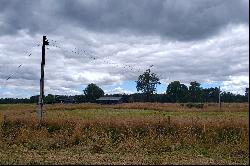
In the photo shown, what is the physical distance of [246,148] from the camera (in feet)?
41.1

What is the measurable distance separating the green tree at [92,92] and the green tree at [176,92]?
2197cm

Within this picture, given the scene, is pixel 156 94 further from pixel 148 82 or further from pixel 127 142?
pixel 127 142

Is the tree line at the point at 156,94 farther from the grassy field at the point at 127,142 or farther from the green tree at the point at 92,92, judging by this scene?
the grassy field at the point at 127,142

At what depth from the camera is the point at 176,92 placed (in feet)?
383

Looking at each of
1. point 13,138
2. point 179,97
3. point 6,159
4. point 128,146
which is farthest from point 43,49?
point 179,97

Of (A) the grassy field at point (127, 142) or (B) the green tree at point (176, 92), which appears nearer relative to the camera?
(A) the grassy field at point (127, 142)

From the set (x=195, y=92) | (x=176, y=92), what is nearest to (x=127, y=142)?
(x=176, y=92)

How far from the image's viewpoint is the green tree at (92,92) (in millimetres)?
121250

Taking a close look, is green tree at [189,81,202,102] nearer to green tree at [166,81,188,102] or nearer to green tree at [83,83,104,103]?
green tree at [166,81,188,102]

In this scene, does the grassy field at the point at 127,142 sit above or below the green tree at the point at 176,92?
below

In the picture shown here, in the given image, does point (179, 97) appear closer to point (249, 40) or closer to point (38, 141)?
point (38, 141)

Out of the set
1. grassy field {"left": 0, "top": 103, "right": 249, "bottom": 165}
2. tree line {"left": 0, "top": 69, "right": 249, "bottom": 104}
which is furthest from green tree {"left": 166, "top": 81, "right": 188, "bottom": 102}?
grassy field {"left": 0, "top": 103, "right": 249, "bottom": 165}

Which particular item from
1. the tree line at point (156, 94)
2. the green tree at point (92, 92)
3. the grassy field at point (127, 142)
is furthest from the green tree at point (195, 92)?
the grassy field at point (127, 142)

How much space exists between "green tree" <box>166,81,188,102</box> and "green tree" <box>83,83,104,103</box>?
21970mm
